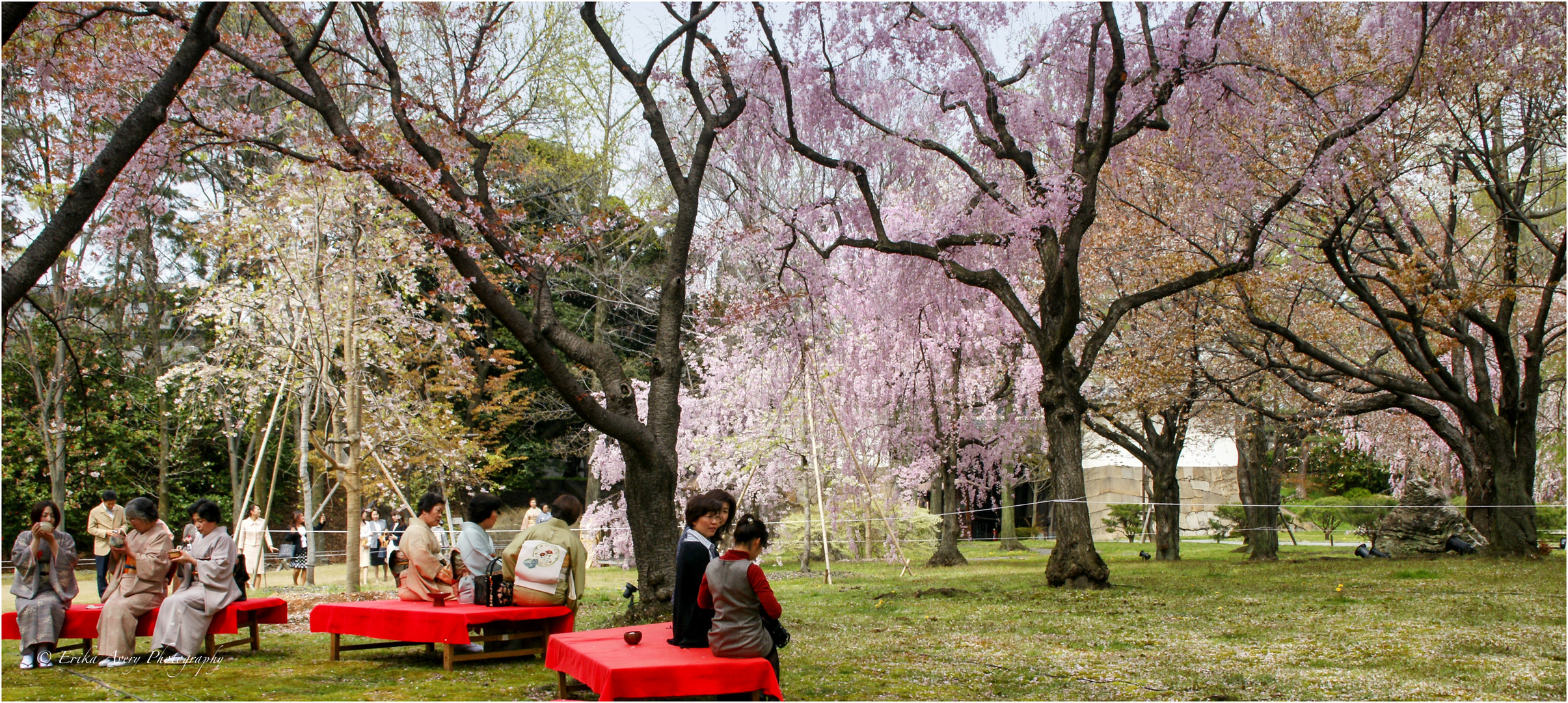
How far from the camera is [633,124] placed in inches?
932

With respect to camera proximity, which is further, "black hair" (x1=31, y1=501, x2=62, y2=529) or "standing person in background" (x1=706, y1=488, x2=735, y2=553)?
"black hair" (x1=31, y1=501, x2=62, y2=529)

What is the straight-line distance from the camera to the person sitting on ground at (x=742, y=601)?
4.74 m

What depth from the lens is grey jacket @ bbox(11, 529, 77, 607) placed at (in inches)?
282

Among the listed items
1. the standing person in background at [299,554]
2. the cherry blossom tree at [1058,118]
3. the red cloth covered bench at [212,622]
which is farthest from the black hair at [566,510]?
the standing person in background at [299,554]

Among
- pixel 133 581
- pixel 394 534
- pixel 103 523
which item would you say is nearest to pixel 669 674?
pixel 133 581

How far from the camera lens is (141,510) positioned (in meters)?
7.23

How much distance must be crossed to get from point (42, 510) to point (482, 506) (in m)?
3.23

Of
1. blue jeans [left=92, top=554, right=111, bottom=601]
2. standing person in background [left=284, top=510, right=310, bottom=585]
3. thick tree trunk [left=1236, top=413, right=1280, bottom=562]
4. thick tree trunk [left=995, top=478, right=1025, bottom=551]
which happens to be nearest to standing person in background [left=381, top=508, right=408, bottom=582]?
standing person in background [left=284, top=510, right=310, bottom=585]

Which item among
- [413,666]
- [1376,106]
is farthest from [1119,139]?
[413,666]

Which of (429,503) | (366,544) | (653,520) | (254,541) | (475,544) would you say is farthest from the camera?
(366,544)

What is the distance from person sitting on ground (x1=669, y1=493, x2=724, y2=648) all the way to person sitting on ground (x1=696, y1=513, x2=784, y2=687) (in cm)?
22

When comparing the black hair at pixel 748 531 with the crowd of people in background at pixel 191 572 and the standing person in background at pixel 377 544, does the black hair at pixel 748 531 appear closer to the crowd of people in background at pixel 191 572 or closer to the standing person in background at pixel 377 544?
the crowd of people in background at pixel 191 572

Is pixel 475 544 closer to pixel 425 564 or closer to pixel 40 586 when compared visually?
pixel 425 564

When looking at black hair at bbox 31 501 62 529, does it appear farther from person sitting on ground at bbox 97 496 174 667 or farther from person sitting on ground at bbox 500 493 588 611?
person sitting on ground at bbox 500 493 588 611
